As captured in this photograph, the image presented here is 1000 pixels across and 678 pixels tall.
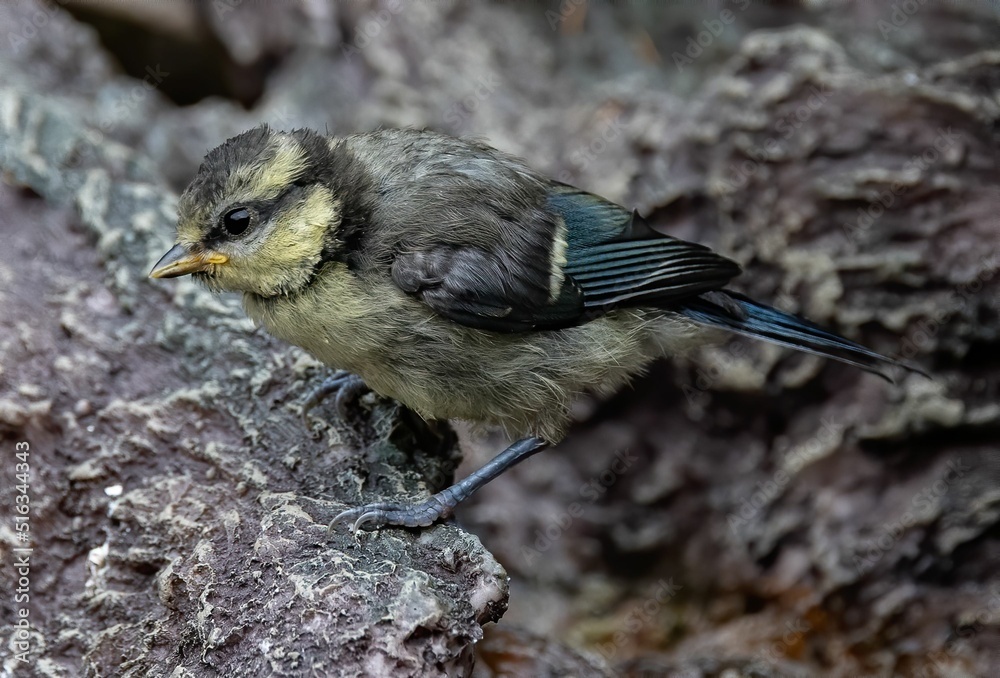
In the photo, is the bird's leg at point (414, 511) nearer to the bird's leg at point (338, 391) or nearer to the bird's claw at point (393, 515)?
the bird's claw at point (393, 515)

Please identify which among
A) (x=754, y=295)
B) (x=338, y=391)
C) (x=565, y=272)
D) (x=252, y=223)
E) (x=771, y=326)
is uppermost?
(x=252, y=223)

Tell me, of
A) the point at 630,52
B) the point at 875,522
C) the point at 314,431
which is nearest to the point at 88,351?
the point at 314,431

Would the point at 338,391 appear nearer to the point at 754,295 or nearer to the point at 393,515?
the point at 393,515

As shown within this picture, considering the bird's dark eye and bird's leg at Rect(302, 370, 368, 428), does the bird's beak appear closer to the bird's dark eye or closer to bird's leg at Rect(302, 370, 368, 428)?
the bird's dark eye

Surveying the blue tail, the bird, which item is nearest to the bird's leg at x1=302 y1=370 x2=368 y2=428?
the bird

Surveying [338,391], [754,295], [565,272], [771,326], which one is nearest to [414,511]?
[338,391]

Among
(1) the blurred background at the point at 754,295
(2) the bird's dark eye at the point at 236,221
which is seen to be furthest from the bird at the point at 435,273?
(1) the blurred background at the point at 754,295
